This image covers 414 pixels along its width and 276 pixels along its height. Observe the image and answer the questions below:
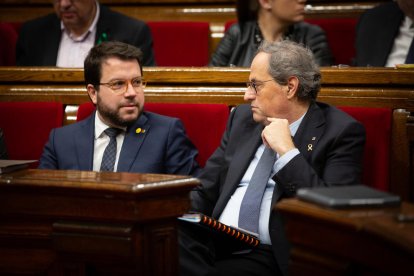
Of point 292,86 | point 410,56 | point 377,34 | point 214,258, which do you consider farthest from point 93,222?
point 377,34

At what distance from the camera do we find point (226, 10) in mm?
2205

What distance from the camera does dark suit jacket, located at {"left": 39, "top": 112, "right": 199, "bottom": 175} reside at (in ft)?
4.72

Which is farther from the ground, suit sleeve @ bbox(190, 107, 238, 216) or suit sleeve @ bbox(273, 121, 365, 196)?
suit sleeve @ bbox(273, 121, 365, 196)

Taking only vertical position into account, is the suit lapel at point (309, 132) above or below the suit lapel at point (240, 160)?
above

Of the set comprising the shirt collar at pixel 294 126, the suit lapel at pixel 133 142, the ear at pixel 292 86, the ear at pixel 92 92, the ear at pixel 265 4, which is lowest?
the suit lapel at pixel 133 142

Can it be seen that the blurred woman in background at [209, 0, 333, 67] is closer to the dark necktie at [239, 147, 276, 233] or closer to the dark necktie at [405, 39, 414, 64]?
the dark necktie at [405, 39, 414, 64]

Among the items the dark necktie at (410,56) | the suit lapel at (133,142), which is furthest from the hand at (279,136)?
the dark necktie at (410,56)

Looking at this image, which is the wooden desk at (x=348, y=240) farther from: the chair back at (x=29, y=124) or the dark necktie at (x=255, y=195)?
the chair back at (x=29, y=124)

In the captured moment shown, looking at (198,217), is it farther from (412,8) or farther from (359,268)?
(412,8)

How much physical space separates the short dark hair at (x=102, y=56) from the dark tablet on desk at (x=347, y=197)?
705 mm

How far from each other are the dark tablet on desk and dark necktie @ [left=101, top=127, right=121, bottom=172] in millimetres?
636

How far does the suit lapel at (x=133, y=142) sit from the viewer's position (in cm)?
143

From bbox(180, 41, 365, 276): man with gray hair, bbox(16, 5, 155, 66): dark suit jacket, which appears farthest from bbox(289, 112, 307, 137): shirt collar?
bbox(16, 5, 155, 66): dark suit jacket

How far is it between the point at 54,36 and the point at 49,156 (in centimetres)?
62
